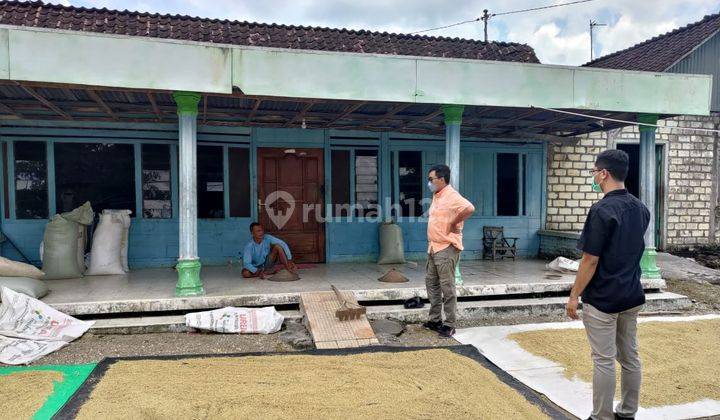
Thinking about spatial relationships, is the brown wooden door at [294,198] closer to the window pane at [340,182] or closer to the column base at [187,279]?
the window pane at [340,182]

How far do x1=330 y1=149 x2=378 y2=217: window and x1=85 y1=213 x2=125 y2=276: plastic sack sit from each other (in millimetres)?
3375

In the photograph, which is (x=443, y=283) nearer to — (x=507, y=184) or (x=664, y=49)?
(x=507, y=184)

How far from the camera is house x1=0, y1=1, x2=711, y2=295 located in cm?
508

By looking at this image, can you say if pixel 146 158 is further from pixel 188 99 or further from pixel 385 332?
pixel 385 332

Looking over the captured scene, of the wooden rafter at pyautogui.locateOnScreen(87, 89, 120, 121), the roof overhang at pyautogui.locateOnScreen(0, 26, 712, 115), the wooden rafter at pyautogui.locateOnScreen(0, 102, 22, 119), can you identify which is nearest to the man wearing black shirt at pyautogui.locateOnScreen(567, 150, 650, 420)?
the roof overhang at pyautogui.locateOnScreen(0, 26, 712, 115)

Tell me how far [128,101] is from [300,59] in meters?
2.63

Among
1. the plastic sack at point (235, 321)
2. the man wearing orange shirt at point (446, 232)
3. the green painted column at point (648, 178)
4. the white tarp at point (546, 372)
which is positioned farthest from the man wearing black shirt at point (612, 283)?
the green painted column at point (648, 178)

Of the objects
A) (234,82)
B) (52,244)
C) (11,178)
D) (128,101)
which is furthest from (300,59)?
(11,178)

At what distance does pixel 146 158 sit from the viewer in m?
7.58

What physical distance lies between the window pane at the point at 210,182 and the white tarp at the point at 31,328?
2.98 meters

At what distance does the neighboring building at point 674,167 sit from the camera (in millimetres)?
9734

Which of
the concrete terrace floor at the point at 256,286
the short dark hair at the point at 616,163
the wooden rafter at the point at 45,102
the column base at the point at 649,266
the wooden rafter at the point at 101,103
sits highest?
the wooden rafter at the point at 101,103

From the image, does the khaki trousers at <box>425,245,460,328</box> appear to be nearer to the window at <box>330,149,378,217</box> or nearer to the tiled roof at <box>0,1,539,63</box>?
the window at <box>330,149,378,217</box>

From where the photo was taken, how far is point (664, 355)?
451cm
